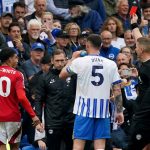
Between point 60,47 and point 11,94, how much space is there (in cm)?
358

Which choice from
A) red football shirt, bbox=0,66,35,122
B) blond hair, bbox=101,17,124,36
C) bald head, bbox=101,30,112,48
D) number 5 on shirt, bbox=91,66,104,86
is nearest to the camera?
number 5 on shirt, bbox=91,66,104,86

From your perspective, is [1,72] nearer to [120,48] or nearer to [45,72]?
[45,72]

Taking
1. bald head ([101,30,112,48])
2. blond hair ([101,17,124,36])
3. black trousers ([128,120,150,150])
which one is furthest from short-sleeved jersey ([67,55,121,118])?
blond hair ([101,17,124,36])

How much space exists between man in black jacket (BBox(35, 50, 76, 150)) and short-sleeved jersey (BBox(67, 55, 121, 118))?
3.54 ft

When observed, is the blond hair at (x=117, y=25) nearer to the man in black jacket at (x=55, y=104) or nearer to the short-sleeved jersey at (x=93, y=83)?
the man in black jacket at (x=55, y=104)

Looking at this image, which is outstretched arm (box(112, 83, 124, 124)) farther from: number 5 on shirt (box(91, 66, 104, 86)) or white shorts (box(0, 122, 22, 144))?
white shorts (box(0, 122, 22, 144))

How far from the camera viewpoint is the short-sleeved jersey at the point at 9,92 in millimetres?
13336

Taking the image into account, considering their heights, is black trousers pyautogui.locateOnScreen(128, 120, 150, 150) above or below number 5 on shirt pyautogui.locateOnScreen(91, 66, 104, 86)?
below

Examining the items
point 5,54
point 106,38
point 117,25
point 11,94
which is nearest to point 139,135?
point 11,94

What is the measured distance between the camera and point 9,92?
13.4 metres

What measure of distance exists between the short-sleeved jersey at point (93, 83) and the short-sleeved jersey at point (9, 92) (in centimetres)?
94

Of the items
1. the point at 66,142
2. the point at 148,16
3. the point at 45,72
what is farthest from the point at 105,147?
the point at 148,16

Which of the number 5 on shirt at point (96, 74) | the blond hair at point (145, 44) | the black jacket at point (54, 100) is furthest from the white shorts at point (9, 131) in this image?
the blond hair at point (145, 44)

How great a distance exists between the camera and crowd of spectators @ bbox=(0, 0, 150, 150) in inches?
560
